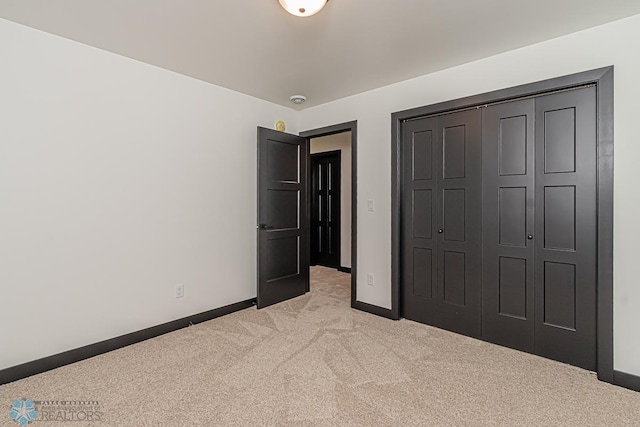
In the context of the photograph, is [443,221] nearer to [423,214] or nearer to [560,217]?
[423,214]

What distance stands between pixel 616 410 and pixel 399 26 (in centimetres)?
273

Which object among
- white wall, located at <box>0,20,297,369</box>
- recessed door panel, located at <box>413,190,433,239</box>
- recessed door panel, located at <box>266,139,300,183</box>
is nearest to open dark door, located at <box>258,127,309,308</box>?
recessed door panel, located at <box>266,139,300,183</box>

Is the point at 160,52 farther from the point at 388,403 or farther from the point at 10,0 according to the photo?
the point at 388,403

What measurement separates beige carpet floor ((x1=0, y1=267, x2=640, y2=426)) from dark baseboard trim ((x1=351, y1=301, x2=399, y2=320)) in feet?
1.11

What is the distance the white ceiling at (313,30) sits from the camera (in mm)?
2004

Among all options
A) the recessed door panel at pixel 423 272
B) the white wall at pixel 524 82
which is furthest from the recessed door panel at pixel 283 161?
the recessed door panel at pixel 423 272

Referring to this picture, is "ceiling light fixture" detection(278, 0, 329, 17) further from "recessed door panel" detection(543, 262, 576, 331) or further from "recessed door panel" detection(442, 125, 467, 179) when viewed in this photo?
"recessed door panel" detection(543, 262, 576, 331)

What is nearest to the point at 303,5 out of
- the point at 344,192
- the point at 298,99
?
the point at 298,99

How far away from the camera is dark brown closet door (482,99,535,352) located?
2.57 m

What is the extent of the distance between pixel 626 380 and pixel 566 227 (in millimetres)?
1052

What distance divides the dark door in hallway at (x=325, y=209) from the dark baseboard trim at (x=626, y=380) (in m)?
4.00

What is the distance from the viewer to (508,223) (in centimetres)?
269

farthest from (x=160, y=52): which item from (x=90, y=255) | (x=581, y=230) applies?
(x=581, y=230)

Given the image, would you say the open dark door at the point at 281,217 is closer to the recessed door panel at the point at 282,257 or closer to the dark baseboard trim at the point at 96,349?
the recessed door panel at the point at 282,257
